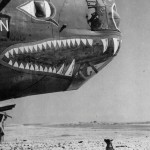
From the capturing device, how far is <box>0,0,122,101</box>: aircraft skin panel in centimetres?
596

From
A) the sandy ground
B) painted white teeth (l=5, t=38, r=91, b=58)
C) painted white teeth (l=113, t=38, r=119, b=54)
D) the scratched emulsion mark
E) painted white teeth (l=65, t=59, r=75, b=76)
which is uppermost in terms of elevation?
the scratched emulsion mark

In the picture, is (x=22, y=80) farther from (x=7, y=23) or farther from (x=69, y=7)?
(x=69, y=7)

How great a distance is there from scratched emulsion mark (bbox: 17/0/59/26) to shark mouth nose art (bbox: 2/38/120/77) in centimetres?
44

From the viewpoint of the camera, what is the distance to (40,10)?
623 cm

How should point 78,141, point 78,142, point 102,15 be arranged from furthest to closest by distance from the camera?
1. point 78,141
2. point 78,142
3. point 102,15

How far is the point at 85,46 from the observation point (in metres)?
6.57

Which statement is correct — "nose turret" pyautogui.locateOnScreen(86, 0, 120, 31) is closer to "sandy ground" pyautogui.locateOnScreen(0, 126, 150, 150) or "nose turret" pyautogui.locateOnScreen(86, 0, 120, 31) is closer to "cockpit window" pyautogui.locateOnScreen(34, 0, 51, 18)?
"cockpit window" pyautogui.locateOnScreen(34, 0, 51, 18)

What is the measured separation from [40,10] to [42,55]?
820 millimetres

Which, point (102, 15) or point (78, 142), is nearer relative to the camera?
point (102, 15)

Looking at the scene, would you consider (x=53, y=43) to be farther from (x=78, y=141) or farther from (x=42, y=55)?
(x=78, y=141)

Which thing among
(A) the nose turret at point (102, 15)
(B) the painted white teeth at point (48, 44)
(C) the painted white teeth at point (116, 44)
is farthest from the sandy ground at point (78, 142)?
(B) the painted white teeth at point (48, 44)

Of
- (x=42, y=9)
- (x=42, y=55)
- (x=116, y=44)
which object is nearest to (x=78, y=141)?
(x=116, y=44)

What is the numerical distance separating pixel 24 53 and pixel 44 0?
3.58 feet

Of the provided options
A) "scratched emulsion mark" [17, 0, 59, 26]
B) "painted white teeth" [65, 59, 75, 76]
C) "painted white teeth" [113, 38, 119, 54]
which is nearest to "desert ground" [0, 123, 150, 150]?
"painted white teeth" [113, 38, 119, 54]
